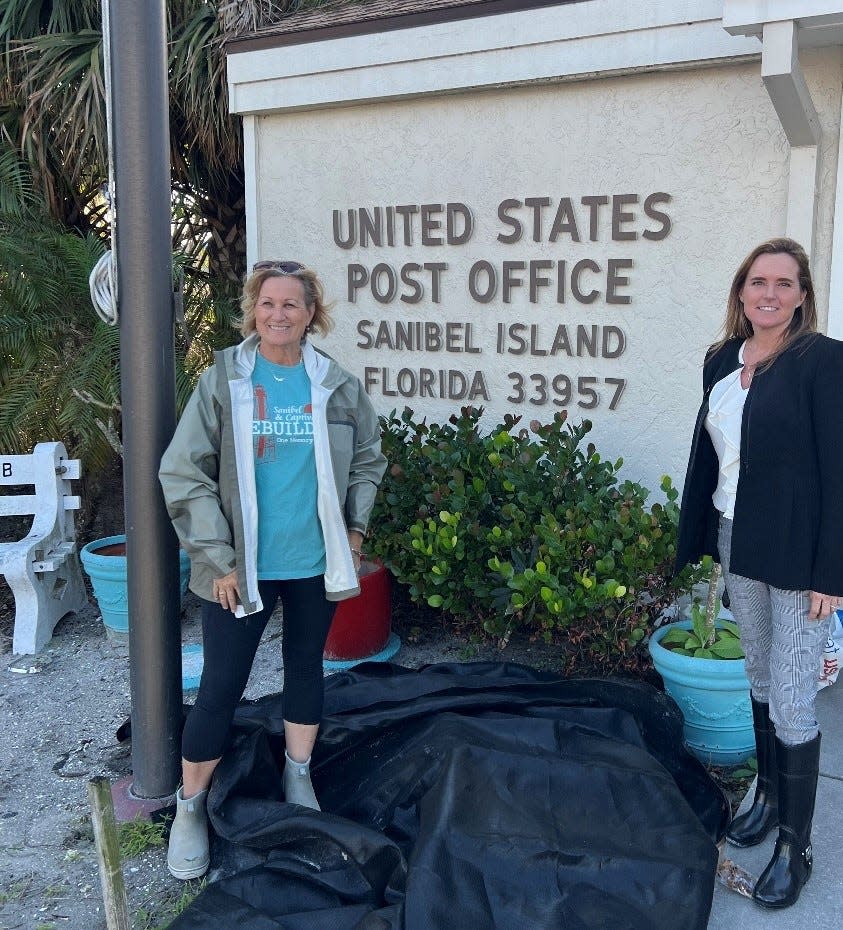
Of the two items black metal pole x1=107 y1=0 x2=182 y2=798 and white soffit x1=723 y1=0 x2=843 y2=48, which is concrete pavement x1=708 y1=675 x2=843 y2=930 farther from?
white soffit x1=723 y1=0 x2=843 y2=48

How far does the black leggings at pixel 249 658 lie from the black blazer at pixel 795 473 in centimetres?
133

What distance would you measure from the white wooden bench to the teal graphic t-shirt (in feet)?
8.07

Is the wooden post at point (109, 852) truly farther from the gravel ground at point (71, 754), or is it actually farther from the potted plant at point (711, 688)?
the potted plant at point (711, 688)

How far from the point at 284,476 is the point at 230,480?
0.55 feet

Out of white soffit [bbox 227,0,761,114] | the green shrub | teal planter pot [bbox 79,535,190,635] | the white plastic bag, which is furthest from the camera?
teal planter pot [bbox 79,535,190,635]

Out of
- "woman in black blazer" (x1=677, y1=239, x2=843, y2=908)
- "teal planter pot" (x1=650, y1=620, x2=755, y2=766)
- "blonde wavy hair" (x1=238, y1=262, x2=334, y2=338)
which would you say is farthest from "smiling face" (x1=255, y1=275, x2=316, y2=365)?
"teal planter pot" (x1=650, y1=620, x2=755, y2=766)

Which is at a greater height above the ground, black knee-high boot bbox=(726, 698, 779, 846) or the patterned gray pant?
the patterned gray pant

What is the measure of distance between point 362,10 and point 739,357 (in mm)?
3716

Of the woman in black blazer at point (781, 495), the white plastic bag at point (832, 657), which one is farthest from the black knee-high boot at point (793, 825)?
the white plastic bag at point (832, 657)

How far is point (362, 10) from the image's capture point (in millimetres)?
5598

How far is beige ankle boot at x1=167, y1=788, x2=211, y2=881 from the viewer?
9.95ft

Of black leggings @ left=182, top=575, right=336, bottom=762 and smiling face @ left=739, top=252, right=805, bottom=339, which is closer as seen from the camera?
smiling face @ left=739, top=252, right=805, bottom=339

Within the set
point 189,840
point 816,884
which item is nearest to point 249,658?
point 189,840

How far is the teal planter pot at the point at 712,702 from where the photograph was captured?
141 inches
